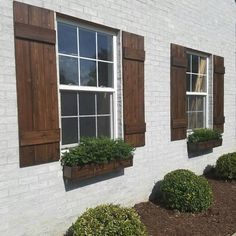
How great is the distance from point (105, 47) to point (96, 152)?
5.26 feet

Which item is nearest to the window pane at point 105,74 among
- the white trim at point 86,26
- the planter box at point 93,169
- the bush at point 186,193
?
the white trim at point 86,26

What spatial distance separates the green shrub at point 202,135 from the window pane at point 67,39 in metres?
3.25

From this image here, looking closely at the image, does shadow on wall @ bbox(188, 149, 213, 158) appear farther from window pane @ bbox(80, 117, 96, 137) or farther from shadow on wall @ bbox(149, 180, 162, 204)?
window pane @ bbox(80, 117, 96, 137)

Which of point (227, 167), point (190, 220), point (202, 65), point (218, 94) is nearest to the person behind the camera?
point (190, 220)

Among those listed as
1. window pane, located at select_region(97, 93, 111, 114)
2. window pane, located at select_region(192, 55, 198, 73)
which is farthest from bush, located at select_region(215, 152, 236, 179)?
window pane, located at select_region(97, 93, 111, 114)

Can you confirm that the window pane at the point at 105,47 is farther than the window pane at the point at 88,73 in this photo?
Yes

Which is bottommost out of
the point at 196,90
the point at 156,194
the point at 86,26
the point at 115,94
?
the point at 156,194

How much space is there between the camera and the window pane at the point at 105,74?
4.95m

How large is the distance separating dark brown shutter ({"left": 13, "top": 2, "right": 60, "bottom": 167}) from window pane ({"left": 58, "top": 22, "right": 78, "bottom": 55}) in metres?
0.32

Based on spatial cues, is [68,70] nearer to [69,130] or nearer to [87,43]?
[87,43]

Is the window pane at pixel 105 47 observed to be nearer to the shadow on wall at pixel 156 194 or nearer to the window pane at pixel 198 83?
the shadow on wall at pixel 156 194

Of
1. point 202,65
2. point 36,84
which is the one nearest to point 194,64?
point 202,65

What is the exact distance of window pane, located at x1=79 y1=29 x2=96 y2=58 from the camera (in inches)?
182

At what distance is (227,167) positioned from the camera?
23.0ft
